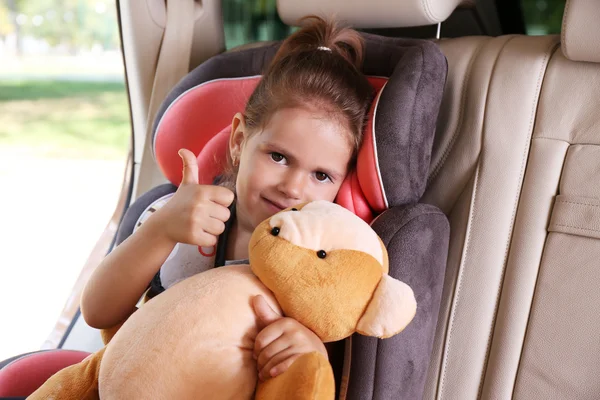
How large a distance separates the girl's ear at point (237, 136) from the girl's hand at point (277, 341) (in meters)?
0.47

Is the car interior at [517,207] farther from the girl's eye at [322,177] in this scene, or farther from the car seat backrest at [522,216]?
the girl's eye at [322,177]

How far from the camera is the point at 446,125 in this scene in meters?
1.20

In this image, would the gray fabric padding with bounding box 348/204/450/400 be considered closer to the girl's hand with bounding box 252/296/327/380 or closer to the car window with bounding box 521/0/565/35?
the girl's hand with bounding box 252/296/327/380

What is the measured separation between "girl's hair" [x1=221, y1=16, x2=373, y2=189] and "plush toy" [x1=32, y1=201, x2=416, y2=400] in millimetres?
340

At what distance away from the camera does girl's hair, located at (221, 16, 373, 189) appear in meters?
1.11

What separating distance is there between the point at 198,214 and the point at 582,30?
0.73 metres

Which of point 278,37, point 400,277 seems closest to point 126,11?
point 278,37

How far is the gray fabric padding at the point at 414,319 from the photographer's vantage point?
0.99 meters

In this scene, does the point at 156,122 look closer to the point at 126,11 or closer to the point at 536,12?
the point at 126,11

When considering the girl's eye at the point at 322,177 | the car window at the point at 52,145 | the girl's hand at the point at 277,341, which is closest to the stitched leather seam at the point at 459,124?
the girl's eye at the point at 322,177

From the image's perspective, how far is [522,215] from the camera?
3.64 feet

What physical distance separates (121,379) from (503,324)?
0.69 metres

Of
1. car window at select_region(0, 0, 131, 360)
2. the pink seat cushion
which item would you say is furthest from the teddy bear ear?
car window at select_region(0, 0, 131, 360)

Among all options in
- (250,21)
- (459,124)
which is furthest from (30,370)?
(250,21)
